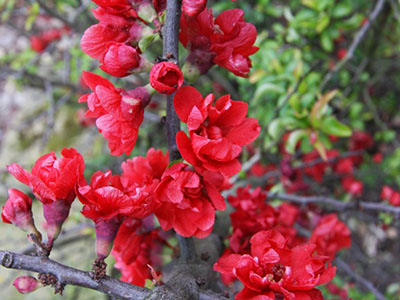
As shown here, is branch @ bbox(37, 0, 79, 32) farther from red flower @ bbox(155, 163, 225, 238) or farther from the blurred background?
red flower @ bbox(155, 163, 225, 238)

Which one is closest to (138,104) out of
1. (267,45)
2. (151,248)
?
(151,248)

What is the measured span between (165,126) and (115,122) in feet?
0.36

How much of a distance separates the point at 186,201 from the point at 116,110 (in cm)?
23

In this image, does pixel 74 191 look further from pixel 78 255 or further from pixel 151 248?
pixel 78 255

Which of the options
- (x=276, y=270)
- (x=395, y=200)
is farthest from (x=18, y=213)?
(x=395, y=200)

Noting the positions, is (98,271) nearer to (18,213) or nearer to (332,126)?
(18,213)

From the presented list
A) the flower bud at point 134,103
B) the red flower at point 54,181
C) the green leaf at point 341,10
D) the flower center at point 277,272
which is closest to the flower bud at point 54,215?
the red flower at point 54,181

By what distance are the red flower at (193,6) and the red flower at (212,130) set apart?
0.47 ft

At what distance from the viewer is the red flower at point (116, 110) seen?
0.69 metres

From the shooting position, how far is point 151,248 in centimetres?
93

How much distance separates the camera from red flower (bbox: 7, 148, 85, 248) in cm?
68

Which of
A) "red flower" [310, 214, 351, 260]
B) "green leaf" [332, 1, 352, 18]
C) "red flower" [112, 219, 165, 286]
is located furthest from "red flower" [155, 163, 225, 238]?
"green leaf" [332, 1, 352, 18]

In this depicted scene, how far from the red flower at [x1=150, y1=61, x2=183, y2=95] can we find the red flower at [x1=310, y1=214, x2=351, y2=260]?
2.51 ft

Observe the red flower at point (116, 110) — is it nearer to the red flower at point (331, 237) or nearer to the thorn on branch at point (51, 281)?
the thorn on branch at point (51, 281)
